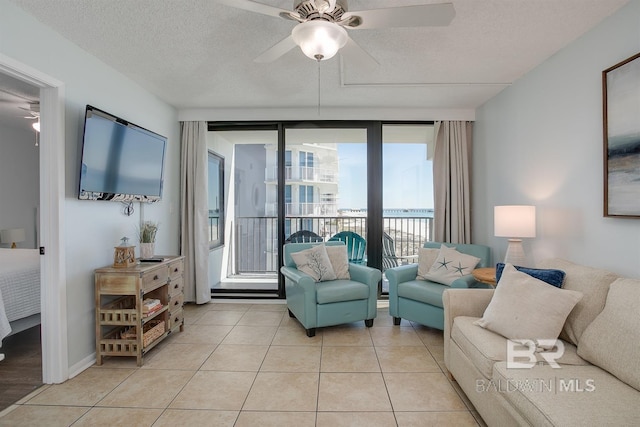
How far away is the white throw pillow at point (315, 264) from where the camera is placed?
331 centimetres

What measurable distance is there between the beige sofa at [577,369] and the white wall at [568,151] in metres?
0.31

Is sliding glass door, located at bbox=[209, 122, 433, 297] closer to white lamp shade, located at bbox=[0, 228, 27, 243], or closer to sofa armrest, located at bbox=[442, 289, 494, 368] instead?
sofa armrest, located at bbox=[442, 289, 494, 368]

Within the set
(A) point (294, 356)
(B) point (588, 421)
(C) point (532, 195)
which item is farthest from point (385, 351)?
(C) point (532, 195)

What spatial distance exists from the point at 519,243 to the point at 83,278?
363 centimetres

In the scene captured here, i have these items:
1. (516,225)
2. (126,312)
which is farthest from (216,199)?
(516,225)

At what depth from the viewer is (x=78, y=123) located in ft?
7.83

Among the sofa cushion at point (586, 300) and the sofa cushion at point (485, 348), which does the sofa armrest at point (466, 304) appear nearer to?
the sofa cushion at point (485, 348)

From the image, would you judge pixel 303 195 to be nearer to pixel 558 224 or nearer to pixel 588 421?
pixel 558 224

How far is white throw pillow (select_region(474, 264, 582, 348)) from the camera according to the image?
5.70ft

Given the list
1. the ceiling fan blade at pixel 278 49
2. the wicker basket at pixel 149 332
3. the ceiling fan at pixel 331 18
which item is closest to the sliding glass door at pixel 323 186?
the wicker basket at pixel 149 332

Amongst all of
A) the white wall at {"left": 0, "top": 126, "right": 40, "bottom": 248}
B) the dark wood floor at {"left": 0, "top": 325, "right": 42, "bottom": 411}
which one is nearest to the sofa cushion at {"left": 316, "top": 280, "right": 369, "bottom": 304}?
the dark wood floor at {"left": 0, "top": 325, "right": 42, "bottom": 411}

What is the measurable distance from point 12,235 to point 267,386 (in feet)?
14.9

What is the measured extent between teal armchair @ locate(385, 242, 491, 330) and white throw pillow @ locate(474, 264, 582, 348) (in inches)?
33.5

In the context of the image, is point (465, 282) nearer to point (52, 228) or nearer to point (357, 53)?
point (357, 53)
